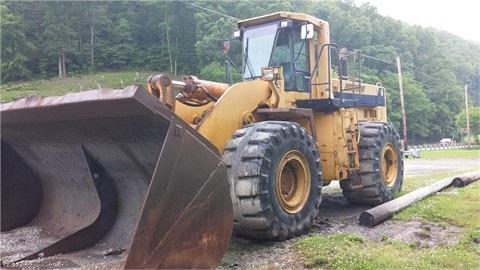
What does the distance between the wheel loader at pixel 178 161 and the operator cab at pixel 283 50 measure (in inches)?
0.6

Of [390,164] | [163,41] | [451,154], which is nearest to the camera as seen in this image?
[390,164]

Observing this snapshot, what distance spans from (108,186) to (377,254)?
2.83m

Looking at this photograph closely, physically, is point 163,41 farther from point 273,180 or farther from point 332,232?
point 273,180

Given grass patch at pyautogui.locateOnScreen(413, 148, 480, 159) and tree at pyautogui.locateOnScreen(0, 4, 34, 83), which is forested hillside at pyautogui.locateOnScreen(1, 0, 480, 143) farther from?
grass patch at pyautogui.locateOnScreen(413, 148, 480, 159)

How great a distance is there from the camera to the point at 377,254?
4781 mm

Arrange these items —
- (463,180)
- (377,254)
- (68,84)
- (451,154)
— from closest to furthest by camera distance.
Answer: (377,254) → (463,180) → (451,154) → (68,84)

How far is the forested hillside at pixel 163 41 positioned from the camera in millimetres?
48000

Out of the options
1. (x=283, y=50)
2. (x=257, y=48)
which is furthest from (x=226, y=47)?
(x=283, y=50)

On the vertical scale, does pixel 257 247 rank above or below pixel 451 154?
below

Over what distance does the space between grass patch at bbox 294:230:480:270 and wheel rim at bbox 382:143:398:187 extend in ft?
10.5

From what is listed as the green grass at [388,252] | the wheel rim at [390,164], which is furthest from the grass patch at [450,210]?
the wheel rim at [390,164]

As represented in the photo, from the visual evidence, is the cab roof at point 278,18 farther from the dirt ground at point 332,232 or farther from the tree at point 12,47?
the tree at point 12,47

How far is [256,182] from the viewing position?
16.0ft

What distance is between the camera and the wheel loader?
381 cm
